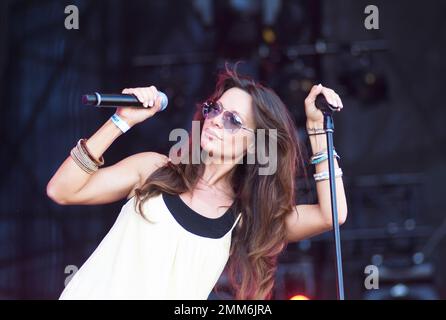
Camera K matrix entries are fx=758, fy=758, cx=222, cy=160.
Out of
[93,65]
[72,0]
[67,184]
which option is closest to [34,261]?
[93,65]

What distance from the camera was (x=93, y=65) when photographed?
385cm

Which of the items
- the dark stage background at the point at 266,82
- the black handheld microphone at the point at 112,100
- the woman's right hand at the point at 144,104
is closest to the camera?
→ the black handheld microphone at the point at 112,100

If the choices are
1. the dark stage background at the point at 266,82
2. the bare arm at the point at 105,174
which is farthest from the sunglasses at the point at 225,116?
the dark stage background at the point at 266,82

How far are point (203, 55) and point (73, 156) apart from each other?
6.86 feet

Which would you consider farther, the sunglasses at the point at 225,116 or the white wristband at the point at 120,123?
the sunglasses at the point at 225,116

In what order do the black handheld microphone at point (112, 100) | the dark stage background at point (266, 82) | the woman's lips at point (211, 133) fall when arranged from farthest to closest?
the dark stage background at point (266, 82), the woman's lips at point (211, 133), the black handheld microphone at point (112, 100)

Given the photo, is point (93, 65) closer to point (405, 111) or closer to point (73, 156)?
point (405, 111)

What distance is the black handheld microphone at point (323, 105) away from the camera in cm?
202

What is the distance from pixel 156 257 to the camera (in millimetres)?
2012

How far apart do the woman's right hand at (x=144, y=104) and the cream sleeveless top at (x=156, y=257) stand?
22 centimetres

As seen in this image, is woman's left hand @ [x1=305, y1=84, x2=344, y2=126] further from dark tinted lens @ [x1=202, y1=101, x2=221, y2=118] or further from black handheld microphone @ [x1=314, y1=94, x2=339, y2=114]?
dark tinted lens @ [x1=202, y1=101, x2=221, y2=118]

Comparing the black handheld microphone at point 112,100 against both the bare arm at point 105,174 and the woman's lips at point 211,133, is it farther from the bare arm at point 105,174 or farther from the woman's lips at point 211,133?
the woman's lips at point 211,133

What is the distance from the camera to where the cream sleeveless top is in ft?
6.52

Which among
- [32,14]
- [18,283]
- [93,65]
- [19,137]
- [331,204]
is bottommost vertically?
[18,283]
